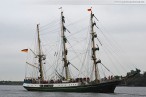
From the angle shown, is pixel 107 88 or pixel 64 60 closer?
pixel 107 88

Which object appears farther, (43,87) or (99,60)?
(43,87)

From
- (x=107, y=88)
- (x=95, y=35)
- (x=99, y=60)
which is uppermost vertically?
(x=95, y=35)

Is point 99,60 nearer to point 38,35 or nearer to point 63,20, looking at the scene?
point 63,20

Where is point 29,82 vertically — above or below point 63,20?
below

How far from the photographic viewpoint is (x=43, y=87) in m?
132

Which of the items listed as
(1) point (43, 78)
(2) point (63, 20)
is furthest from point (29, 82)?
(2) point (63, 20)

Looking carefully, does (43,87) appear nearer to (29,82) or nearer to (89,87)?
(29,82)

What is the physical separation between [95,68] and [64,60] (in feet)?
45.5

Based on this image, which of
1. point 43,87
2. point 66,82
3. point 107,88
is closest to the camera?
point 107,88

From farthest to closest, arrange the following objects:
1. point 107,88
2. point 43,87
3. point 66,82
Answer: point 43,87
point 66,82
point 107,88

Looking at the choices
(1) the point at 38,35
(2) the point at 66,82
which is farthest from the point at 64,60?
(1) the point at 38,35

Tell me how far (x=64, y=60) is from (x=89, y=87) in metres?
15.2

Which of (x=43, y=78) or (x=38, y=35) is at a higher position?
(x=38, y=35)

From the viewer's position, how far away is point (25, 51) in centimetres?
13800
